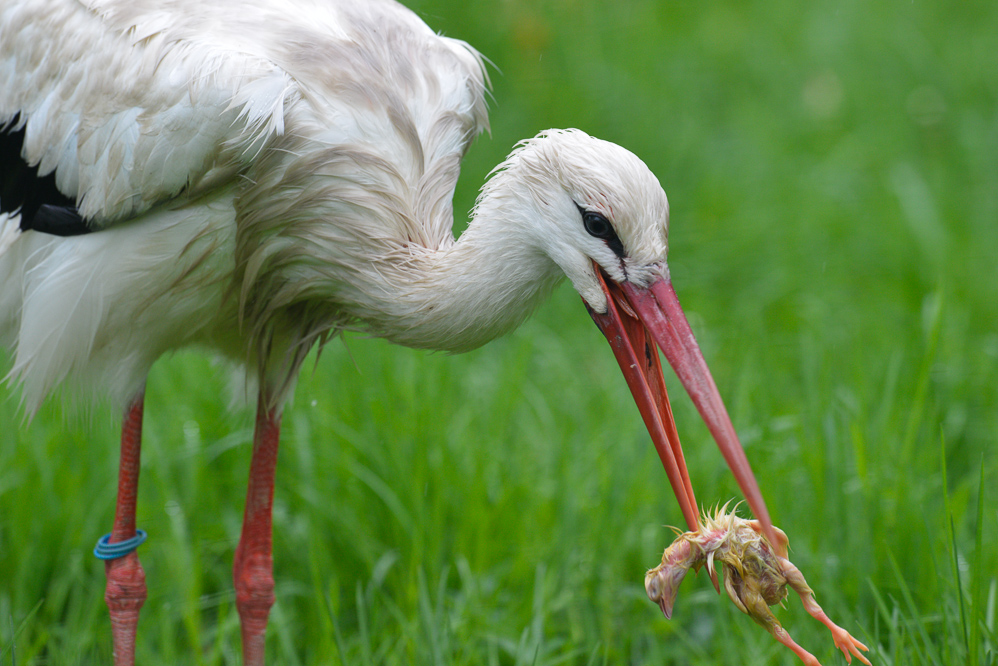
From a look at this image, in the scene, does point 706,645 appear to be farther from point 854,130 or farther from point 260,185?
point 854,130

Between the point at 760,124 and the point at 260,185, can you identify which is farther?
the point at 760,124

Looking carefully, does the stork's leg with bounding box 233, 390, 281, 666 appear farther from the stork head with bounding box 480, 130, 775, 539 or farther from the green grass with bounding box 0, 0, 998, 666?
the stork head with bounding box 480, 130, 775, 539

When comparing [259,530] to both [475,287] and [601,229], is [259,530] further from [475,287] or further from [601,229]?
[601,229]

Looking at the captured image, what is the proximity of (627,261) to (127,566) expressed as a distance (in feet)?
6.08

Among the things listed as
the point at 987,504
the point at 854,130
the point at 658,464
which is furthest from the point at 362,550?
the point at 854,130

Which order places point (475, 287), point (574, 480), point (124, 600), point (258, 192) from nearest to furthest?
point (475, 287)
point (258, 192)
point (124, 600)
point (574, 480)

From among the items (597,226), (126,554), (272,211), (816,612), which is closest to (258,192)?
(272,211)

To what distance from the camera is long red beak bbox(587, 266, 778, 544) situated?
2.21m

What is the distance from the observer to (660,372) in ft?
8.01

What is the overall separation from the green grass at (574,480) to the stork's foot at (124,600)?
0.40 feet

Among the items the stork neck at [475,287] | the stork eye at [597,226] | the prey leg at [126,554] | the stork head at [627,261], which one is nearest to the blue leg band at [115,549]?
the prey leg at [126,554]

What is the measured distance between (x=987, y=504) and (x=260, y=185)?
2505 mm

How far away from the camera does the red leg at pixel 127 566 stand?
10.3ft

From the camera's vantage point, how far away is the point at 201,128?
8.46ft
